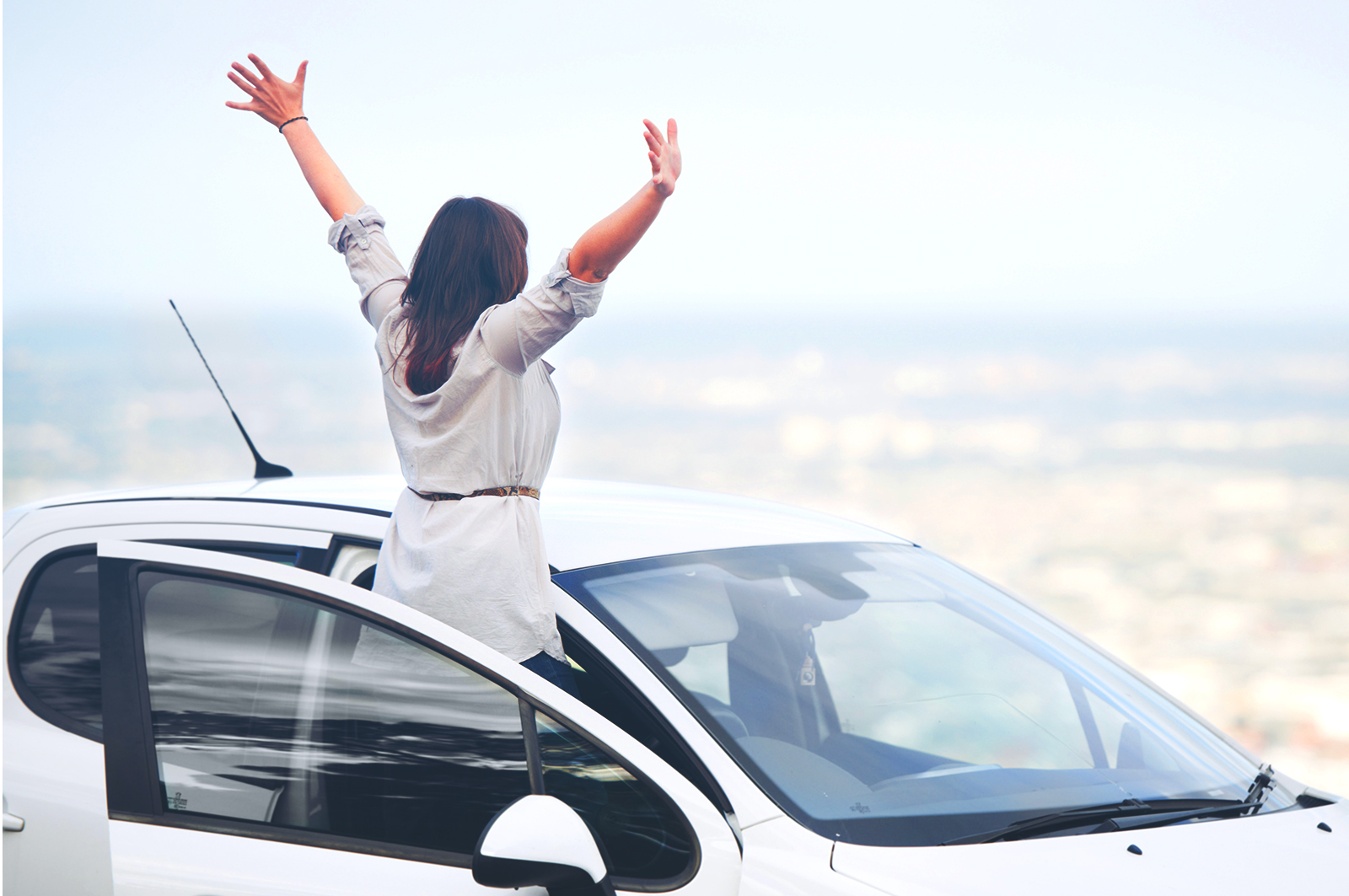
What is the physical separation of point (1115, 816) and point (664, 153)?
3.93ft

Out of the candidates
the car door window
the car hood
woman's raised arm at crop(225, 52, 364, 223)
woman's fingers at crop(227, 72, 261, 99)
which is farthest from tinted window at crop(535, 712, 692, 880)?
woman's fingers at crop(227, 72, 261, 99)

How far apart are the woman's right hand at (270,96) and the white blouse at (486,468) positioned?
77cm

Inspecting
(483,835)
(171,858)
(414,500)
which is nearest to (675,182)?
(414,500)

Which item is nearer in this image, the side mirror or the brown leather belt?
the side mirror

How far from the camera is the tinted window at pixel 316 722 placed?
61.9 inches

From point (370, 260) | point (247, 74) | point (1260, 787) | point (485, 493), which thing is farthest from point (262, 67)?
point (1260, 787)

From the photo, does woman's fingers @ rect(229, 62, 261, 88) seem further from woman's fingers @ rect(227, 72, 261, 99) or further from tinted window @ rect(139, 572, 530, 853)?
tinted window @ rect(139, 572, 530, 853)

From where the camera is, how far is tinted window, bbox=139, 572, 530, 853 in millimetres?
1571

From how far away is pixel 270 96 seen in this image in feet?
8.28

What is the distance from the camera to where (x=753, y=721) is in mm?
1773

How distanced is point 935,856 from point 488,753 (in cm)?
61

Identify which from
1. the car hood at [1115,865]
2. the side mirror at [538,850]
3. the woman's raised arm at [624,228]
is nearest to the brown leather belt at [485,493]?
the woman's raised arm at [624,228]

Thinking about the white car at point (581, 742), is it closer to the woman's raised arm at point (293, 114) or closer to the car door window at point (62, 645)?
the car door window at point (62, 645)

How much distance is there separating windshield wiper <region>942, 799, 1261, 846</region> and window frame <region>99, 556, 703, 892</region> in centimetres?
56
